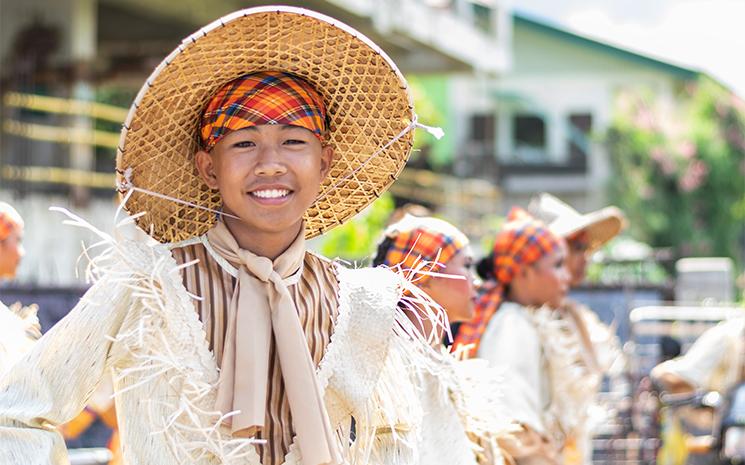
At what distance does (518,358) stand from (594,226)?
6.14 feet

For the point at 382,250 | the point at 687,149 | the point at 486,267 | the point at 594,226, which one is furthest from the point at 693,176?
the point at 382,250

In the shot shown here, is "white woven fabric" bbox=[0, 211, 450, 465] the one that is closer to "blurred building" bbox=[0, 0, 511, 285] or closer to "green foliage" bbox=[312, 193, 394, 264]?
"blurred building" bbox=[0, 0, 511, 285]

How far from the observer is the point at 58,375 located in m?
3.02

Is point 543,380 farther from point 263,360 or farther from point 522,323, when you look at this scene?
point 263,360

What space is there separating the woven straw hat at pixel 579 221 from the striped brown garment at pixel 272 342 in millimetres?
3959

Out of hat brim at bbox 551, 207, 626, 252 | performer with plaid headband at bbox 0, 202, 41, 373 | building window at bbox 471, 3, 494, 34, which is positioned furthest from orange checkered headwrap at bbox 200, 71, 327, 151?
building window at bbox 471, 3, 494, 34

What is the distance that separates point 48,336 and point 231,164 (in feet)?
1.73

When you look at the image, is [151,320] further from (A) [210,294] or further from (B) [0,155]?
(B) [0,155]

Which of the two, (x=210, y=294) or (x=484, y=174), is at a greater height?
(x=484, y=174)

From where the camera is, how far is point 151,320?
306cm

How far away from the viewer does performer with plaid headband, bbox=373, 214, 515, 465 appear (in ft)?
14.1

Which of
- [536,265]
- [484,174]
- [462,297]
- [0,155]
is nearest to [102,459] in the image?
[536,265]

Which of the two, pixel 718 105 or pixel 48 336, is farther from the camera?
pixel 718 105

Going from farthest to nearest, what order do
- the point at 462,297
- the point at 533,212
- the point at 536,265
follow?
the point at 533,212 < the point at 536,265 < the point at 462,297
